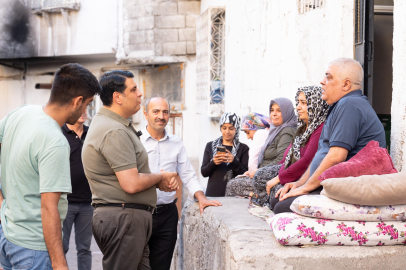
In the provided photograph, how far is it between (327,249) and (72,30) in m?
10.1

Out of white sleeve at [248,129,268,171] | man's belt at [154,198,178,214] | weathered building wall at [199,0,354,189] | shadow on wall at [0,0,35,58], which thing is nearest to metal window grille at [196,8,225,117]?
weathered building wall at [199,0,354,189]

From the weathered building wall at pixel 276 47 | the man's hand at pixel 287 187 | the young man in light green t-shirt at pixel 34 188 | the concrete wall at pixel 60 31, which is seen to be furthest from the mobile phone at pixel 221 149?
the concrete wall at pixel 60 31

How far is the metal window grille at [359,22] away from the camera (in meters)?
3.97

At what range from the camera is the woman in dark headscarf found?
4.28m

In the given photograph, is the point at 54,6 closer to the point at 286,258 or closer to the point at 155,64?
the point at 155,64

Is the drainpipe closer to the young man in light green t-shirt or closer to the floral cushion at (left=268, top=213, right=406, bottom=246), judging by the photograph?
the young man in light green t-shirt

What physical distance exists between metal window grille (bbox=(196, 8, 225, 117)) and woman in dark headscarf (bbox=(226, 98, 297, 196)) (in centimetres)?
400

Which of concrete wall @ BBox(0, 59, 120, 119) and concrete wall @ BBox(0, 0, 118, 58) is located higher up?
concrete wall @ BBox(0, 0, 118, 58)

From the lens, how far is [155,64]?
1075 cm

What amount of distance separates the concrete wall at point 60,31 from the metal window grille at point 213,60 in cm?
299

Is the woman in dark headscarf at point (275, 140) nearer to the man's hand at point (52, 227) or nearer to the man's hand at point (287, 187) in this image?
the man's hand at point (287, 187)

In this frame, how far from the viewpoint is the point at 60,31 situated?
37.5 feet

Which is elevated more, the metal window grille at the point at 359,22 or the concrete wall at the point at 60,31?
the concrete wall at the point at 60,31

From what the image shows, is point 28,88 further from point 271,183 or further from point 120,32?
point 271,183
